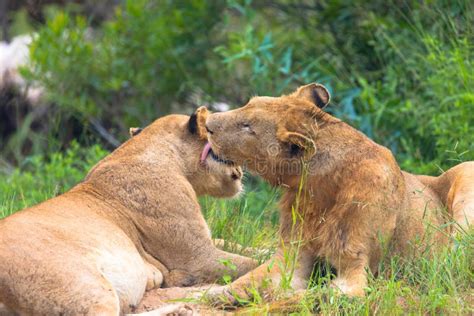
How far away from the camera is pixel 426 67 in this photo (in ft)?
26.1

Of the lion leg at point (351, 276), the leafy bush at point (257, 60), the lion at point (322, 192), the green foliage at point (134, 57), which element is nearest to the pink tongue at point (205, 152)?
the lion at point (322, 192)

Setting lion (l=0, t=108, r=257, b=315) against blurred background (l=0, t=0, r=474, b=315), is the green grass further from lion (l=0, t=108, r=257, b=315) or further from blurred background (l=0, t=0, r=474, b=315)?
blurred background (l=0, t=0, r=474, b=315)

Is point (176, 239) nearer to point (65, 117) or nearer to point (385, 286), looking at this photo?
point (385, 286)

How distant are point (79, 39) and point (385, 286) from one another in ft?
19.7

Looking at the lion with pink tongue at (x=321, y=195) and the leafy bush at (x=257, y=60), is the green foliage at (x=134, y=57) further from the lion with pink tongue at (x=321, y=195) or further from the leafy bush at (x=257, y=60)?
the lion with pink tongue at (x=321, y=195)

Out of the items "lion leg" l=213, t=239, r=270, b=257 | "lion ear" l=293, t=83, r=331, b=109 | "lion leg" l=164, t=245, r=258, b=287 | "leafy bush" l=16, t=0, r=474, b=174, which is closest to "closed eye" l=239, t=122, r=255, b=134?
"lion ear" l=293, t=83, r=331, b=109

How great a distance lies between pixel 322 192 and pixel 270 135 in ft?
1.21

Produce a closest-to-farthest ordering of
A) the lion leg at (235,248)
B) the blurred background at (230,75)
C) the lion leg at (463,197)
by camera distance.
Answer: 1. the lion leg at (463,197)
2. the lion leg at (235,248)
3. the blurred background at (230,75)

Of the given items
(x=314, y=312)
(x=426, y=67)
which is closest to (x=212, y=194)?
(x=314, y=312)

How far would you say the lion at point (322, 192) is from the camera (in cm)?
475

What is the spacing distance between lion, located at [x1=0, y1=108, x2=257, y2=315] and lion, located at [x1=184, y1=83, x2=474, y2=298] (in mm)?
Result: 441

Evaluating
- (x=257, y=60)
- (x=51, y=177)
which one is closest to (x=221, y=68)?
(x=257, y=60)

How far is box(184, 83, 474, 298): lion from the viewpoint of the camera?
187 inches

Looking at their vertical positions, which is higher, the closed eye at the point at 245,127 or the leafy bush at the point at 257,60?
the closed eye at the point at 245,127
